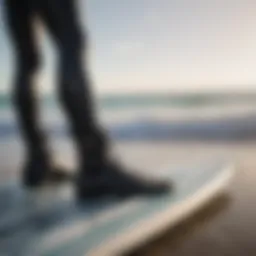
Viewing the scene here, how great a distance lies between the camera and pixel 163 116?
71 cm

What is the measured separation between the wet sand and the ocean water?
16 mm

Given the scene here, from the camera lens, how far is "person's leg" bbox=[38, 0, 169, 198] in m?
0.66

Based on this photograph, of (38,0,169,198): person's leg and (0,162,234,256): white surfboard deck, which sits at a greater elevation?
(38,0,169,198): person's leg

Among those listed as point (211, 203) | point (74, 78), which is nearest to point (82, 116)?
point (74, 78)

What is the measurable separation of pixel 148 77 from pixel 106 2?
0.12 meters

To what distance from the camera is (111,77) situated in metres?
0.68

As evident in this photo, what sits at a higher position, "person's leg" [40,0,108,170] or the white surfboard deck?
"person's leg" [40,0,108,170]

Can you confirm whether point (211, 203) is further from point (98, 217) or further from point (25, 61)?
point (25, 61)

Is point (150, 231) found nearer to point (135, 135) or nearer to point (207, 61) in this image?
point (135, 135)

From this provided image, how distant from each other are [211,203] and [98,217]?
166 millimetres

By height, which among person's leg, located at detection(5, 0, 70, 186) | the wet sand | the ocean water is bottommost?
the wet sand

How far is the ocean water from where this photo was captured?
68 centimetres

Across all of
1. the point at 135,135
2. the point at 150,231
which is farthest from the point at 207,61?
the point at 150,231

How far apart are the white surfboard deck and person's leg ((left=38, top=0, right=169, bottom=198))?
0.02m
